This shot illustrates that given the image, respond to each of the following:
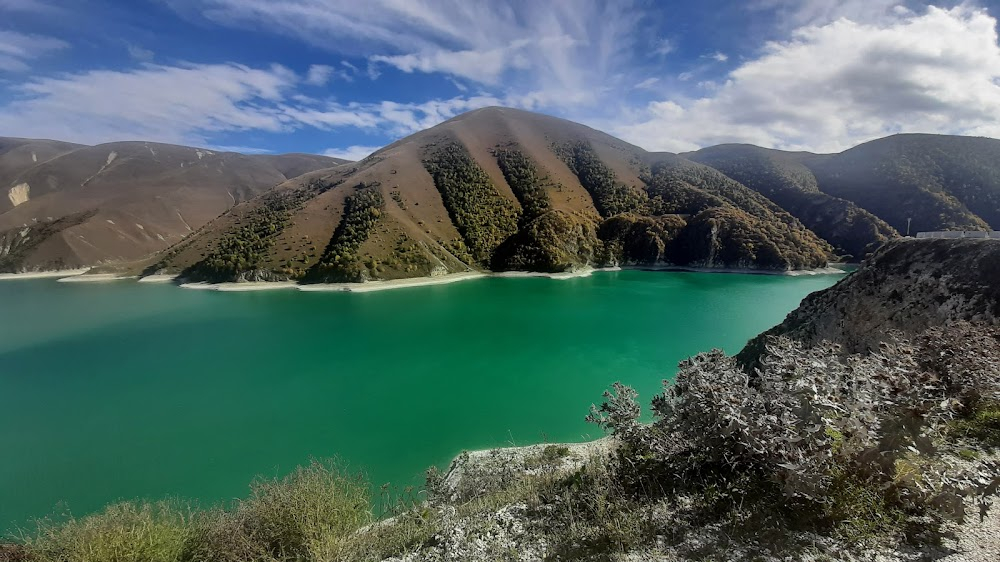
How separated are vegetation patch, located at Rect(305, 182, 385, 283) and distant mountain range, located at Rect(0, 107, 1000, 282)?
1.01 feet

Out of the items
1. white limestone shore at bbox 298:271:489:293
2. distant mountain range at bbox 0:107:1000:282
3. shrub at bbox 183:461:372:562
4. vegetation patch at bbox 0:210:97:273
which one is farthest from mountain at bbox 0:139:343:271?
shrub at bbox 183:461:372:562

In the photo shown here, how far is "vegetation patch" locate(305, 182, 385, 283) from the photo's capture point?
6328cm

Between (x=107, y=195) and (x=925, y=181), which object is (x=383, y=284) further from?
(x=925, y=181)

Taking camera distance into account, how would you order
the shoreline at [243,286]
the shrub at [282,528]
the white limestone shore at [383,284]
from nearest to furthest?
the shrub at [282,528] < the white limestone shore at [383,284] < the shoreline at [243,286]

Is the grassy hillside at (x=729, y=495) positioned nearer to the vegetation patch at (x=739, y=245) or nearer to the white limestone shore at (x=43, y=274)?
the vegetation patch at (x=739, y=245)

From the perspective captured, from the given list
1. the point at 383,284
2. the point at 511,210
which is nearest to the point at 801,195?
the point at 511,210

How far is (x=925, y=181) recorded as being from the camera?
102438 millimetres

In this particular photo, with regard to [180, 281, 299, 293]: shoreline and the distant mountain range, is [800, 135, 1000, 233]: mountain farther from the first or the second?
[180, 281, 299, 293]: shoreline

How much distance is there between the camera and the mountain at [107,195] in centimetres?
8944

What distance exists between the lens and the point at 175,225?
383 ft

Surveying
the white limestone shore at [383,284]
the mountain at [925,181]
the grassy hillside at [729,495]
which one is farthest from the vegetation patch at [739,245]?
Result: the grassy hillside at [729,495]

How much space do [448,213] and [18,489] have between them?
260ft

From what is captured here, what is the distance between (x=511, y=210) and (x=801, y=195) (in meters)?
76.9

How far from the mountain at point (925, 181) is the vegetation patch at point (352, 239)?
112m
